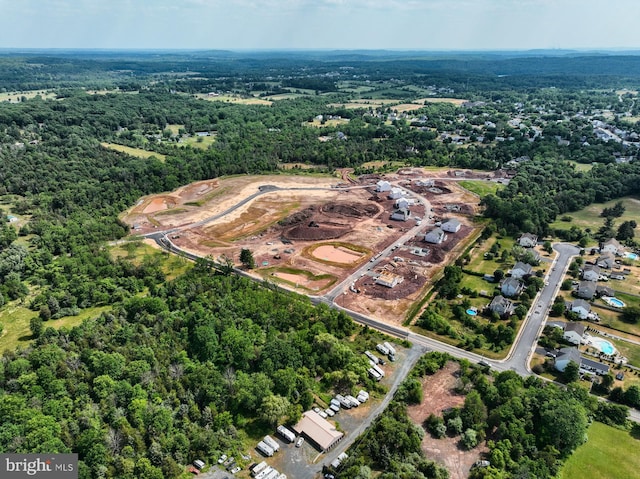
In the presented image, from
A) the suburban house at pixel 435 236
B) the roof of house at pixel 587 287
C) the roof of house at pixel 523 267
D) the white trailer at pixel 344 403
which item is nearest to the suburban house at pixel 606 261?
the roof of house at pixel 587 287

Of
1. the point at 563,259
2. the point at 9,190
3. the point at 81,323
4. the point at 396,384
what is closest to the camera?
the point at 396,384

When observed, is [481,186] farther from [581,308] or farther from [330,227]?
[581,308]

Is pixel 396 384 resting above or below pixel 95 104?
below

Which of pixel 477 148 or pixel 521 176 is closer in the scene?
pixel 521 176

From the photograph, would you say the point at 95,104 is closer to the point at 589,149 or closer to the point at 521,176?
the point at 521,176

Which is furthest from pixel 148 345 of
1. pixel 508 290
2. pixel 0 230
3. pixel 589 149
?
pixel 589 149

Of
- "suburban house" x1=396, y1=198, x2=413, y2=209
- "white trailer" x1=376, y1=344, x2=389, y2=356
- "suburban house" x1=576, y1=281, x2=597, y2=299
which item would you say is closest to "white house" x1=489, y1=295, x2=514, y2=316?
"suburban house" x1=576, y1=281, x2=597, y2=299

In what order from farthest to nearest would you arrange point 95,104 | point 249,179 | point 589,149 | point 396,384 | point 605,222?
point 95,104
point 589,149
point 249,179
point 605,222
point 396,384
